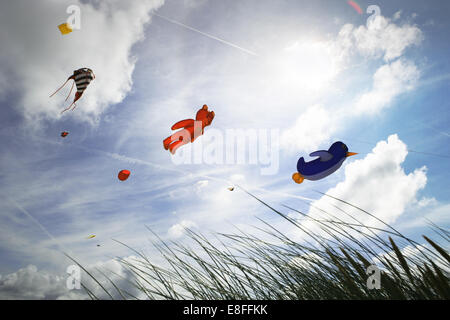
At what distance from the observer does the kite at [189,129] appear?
5137mm

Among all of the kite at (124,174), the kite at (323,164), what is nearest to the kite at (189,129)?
the kite at (124,174)

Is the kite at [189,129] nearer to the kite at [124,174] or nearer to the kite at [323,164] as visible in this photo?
the kite at [124,174]

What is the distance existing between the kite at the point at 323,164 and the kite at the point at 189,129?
1.92 meters

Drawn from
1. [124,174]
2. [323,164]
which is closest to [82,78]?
[124,174]

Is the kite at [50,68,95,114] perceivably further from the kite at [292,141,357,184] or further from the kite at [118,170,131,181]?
the kite at [292,141,357,184]

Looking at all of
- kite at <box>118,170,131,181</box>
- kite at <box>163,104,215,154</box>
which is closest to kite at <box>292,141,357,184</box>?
kite at <box>163,104,215,154</box>

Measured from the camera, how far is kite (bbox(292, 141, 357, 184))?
16.0 ft

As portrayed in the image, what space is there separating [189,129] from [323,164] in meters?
2.52

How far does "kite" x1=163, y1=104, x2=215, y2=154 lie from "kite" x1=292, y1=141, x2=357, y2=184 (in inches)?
75.7

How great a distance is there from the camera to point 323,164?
16.3 ft

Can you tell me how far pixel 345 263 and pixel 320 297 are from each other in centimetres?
32
